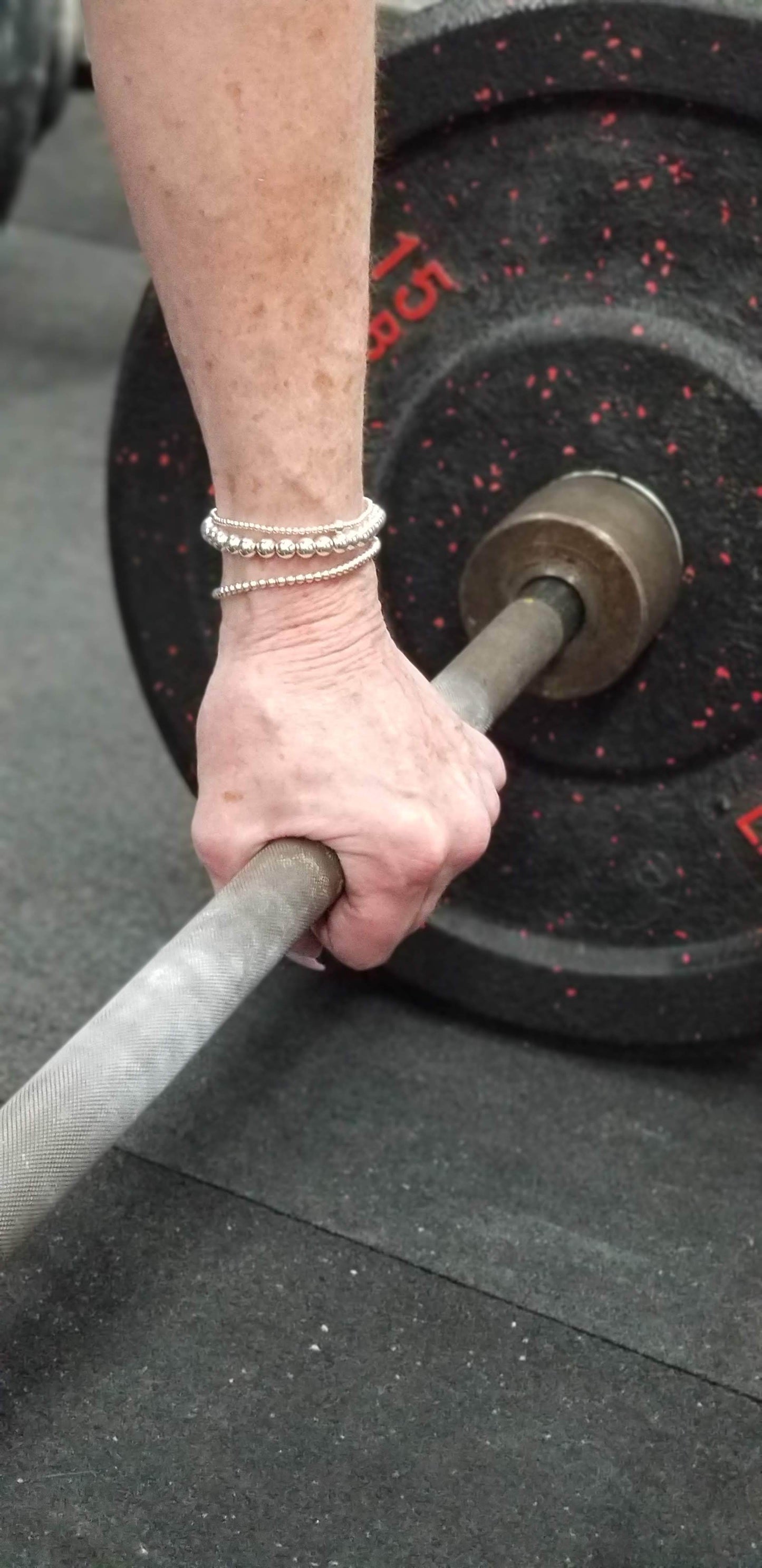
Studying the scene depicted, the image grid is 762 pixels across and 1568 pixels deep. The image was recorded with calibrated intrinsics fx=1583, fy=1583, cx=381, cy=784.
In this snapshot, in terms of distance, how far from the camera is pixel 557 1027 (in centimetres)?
102

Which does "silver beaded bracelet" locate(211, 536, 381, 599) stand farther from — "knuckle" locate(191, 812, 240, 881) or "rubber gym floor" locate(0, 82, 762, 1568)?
"rubber gym floor" locate(0, 82, 762, 1568)

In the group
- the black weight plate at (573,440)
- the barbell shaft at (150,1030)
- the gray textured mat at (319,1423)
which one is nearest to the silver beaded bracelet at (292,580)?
the barbell shaft at (150,1030)

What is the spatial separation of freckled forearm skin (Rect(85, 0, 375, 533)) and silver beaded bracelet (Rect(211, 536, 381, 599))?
2 centimetres

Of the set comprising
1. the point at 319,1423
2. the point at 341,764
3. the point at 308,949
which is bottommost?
the point at 319,1423

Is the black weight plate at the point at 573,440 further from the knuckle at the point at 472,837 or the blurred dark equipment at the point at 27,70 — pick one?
the blurred dark equipment at the point at 27,70

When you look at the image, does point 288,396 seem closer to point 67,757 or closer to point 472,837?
point 472,837

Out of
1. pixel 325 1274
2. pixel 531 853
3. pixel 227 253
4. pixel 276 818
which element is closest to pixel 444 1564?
pixel 325 1274

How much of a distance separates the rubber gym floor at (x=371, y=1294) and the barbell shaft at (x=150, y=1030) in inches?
7.3

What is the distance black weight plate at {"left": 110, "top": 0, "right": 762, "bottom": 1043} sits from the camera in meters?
0.85

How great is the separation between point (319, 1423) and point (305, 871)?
10.9 inches

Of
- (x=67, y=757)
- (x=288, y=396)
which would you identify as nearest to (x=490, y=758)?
(x=288, y=396)

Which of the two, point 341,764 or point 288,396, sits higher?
point 288,396

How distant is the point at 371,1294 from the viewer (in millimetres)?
828

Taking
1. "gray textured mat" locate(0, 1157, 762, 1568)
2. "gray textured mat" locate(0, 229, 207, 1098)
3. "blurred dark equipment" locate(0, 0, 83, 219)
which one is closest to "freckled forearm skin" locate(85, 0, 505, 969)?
"gray textured mat" locate(0, 1157, 762, 1568)
